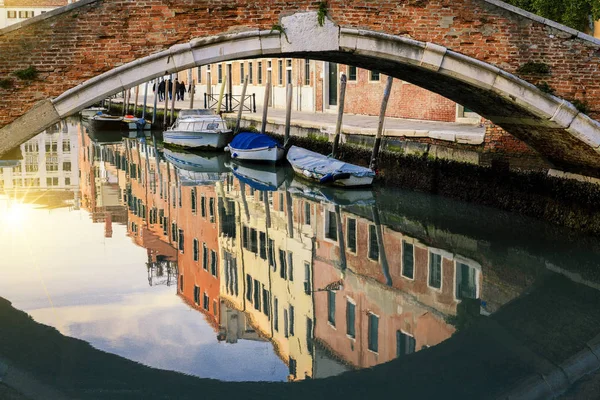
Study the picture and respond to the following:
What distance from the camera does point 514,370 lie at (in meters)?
5.20

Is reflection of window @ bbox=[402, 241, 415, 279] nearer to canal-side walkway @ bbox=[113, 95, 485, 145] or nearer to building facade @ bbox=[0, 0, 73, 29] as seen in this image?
canal-side walkway @ bbox=[113, 95, 485, 145]

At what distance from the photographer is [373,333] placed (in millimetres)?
5902

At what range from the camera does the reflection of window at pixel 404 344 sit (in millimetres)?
5477

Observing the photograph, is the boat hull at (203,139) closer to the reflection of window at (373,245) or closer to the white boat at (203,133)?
the white boat at (203,133)

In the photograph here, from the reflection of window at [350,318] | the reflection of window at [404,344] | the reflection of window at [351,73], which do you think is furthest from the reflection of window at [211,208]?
the reflection of window at [351,73]

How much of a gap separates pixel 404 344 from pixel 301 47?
2072 mm

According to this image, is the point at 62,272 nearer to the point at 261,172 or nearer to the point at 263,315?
the point at 263,315

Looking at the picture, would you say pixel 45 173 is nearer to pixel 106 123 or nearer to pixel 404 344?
pixel 106 123

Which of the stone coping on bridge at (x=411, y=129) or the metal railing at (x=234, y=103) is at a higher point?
the stone coping on bridge at (x=411, y=129)

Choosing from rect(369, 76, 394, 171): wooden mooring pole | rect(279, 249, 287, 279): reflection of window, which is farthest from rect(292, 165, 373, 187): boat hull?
rect(279, 249, 287, 279): reflection of window

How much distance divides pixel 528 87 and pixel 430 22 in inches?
32.4

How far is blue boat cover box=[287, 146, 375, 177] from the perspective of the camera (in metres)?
10.6

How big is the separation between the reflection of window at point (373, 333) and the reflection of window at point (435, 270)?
878 mm

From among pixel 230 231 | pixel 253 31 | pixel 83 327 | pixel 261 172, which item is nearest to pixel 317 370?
pixel 83 327
